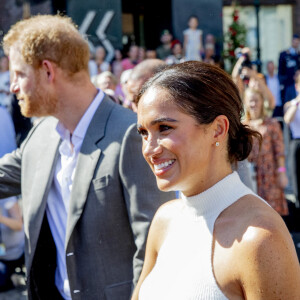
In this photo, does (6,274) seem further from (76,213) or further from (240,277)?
(240,277)

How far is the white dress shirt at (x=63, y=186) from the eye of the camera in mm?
2889

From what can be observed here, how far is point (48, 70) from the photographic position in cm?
290

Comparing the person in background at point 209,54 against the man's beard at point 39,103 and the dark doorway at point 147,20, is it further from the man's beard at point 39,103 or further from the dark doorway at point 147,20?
the man's beard at point 39,103

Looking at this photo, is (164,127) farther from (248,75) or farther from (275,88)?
(275,88)

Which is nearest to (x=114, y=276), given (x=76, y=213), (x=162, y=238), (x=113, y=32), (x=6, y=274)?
(x=76, y=213)

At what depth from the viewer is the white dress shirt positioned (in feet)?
9.48

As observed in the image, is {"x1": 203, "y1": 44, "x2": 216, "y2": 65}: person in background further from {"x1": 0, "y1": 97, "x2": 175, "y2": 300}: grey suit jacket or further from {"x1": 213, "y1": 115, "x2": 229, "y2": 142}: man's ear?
{"x1": 213, "y1": 115, "x2": 229, "y2": 142}: man's ear

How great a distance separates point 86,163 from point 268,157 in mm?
4387

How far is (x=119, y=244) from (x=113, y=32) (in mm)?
15317

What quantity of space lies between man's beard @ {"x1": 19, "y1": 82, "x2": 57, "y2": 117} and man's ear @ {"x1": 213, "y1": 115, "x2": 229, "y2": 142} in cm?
121

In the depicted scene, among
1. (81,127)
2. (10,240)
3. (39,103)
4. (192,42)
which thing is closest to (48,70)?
(39,103)

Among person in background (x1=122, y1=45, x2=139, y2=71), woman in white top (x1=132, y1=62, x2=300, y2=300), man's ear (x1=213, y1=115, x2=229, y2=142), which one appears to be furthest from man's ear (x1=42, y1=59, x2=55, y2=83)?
person in background (x1=122, y1=45, x2=139, y2=71)

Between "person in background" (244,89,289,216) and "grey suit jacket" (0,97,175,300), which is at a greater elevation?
"grey suit jacket" (0,97,175,300)

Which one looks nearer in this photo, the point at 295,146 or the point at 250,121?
the point at 250,121
